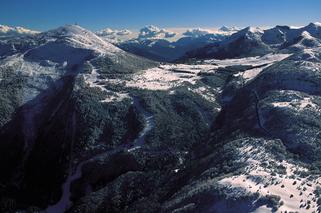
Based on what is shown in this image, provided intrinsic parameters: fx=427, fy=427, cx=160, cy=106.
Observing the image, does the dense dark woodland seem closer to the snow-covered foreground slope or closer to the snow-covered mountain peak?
the snow-covered foreground slope

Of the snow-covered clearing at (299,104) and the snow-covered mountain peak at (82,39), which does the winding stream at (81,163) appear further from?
the snow-covered mountain peak at (82,39)

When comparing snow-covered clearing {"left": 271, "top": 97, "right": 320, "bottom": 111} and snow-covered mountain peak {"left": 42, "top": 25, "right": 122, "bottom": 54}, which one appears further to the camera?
snow-covered mountain peak {"left": 42, "top": 25, "right": 122, "bottom": 54}

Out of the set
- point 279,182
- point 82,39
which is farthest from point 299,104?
point 82,39

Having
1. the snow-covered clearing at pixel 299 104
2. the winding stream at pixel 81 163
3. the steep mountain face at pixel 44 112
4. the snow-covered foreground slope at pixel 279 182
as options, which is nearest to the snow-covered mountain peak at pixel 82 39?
the steep mountain face at pixel 44 112

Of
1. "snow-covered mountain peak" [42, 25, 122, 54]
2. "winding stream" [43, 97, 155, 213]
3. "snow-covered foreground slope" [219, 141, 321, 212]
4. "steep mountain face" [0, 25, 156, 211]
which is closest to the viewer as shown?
"snow-covered foreground slope" [219, 141, 321, 212]

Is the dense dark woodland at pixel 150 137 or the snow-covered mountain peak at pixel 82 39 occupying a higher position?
the snow-covered mountain peak at pixel 82 39

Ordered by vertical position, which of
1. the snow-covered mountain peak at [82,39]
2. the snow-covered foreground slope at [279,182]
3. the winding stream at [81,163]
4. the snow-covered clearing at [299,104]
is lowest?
the winding stream at [81,163]

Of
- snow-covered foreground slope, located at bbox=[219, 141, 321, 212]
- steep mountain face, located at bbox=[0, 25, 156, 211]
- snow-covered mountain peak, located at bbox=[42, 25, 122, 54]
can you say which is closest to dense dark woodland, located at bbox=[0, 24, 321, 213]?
snow-covered foreground slope, located at bbox=[219, 141, 321, 212]

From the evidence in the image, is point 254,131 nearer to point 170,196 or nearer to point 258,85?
point 170,196

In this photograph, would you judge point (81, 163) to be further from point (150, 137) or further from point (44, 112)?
point (44, 112)
